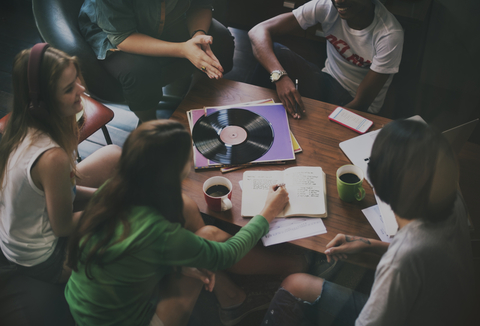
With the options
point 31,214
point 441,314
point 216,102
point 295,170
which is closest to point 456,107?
point 295,170

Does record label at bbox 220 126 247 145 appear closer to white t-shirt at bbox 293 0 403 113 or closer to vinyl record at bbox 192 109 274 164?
vinyl record at bbox 192 109 274 164

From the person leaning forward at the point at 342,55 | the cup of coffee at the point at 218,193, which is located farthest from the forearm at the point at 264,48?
the cup of coffee at the point at 218,193

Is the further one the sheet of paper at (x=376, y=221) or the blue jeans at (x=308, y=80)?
the blue jeans at (x=308, y=80)

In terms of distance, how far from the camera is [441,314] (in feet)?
Answer: 2.35

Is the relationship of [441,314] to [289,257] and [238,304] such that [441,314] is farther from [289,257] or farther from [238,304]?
[238,304]

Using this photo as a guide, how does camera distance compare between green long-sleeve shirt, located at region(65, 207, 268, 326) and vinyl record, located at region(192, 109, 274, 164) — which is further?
vinyl record, located at region(192, 109, 274, 164)

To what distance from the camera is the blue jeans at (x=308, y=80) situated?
1583 millimetres

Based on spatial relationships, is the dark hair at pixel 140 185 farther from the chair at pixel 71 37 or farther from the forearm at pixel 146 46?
the chair at pixel 71 37

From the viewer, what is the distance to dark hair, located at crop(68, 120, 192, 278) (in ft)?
2.39

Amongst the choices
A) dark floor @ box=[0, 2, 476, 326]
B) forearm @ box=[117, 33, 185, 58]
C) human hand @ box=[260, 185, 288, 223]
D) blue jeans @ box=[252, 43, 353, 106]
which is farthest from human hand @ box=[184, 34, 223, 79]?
human hand @ box=[260, 185, 288, 223]

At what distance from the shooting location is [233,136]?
3.84 feet

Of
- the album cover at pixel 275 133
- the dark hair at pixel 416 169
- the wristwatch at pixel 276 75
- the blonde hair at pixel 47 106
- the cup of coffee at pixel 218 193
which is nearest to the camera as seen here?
the dark hair at pixel 416 169

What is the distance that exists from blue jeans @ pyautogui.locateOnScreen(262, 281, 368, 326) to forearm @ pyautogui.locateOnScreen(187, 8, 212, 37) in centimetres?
128

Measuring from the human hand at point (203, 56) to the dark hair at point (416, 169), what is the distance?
0.73 meters
